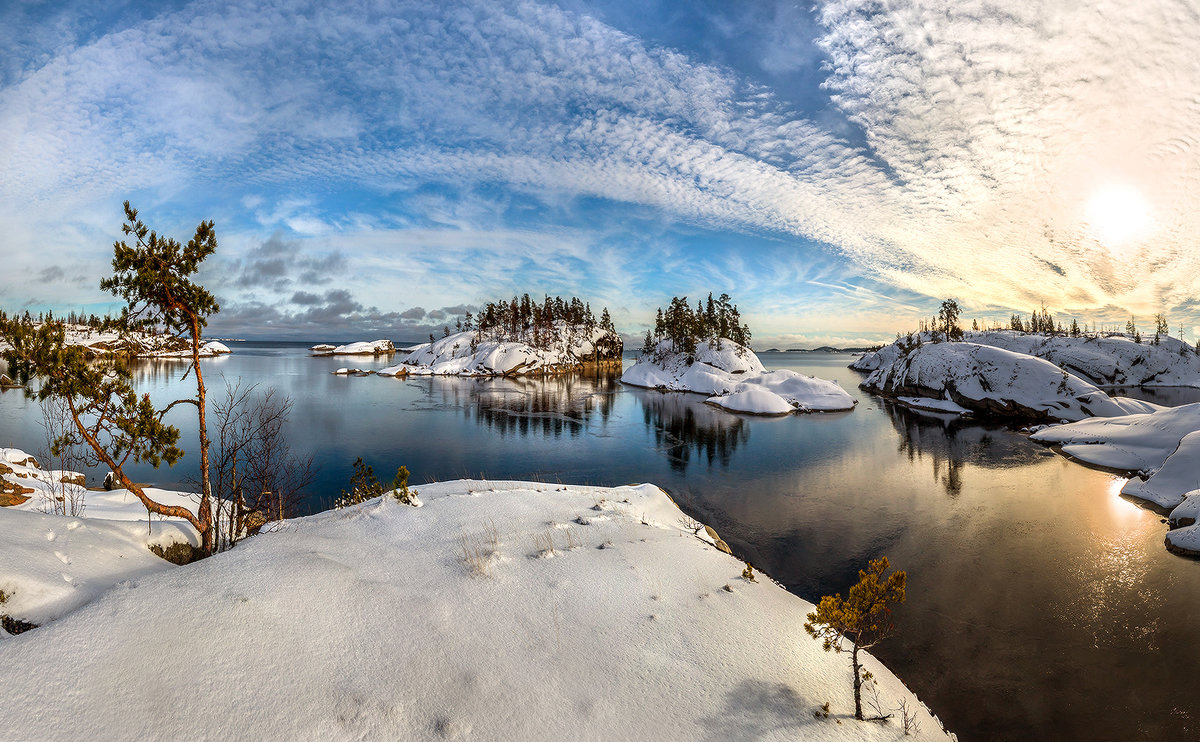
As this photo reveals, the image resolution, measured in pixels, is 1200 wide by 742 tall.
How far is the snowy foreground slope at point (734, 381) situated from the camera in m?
50.7

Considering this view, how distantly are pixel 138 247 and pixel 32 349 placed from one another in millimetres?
2385

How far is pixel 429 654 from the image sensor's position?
6.46 meters

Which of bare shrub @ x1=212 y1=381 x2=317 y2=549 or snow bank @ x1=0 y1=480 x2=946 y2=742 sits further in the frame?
bare shrub @ x1=212 y1=381 x2=317 y2=549

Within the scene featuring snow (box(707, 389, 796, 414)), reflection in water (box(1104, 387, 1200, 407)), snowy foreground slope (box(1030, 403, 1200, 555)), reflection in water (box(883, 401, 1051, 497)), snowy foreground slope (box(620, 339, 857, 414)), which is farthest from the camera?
reflection in water (box(1104, 387, 1200, 407))

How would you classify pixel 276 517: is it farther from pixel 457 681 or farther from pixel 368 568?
pixel 457 681

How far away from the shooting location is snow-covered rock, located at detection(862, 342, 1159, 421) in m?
40.0

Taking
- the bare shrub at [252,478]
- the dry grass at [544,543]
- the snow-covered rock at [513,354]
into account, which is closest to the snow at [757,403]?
the bare shrub at [252,478]

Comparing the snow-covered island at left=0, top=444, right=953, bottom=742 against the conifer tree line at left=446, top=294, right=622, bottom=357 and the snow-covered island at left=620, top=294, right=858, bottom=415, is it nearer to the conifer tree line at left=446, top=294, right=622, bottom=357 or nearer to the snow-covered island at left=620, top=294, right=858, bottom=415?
the snow-covered island at left=620, top=294, right=858, bottom=415

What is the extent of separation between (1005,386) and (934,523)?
37.9 m

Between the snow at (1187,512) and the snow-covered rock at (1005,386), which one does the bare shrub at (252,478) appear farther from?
the snow-covered rock at (1005,386)

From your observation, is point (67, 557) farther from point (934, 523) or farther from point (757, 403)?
point (757, 403)

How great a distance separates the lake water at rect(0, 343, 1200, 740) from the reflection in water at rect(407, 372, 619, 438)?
71 cm

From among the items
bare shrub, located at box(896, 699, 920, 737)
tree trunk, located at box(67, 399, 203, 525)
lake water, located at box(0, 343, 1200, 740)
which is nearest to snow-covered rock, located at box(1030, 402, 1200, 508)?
lake water, located at box(0, 343, 1200, 740)

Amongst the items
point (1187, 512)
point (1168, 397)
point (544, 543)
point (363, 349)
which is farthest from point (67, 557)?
point (363, 349)
